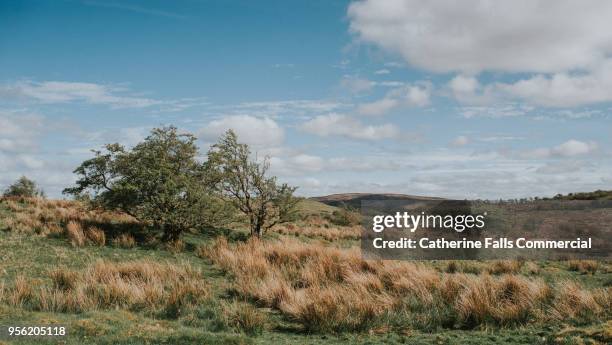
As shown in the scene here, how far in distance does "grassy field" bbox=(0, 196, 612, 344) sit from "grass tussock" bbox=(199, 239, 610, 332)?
0.08 feet

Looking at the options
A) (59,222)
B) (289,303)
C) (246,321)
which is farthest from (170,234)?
(246,321)

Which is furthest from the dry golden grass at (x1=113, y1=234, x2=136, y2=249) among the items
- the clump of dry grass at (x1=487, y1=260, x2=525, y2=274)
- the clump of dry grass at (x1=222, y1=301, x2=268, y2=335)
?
the clump of dry grass at (x1=487, y1=260, x2=525, y2=274)

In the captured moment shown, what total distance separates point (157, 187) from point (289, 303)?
30.3 ft

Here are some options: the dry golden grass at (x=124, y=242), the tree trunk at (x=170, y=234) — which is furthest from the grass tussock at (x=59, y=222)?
the tree trunk at (x=170, y=234)

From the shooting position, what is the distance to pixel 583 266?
52.1ft

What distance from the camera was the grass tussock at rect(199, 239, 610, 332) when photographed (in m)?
8.26

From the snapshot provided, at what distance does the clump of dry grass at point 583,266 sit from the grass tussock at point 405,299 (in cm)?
630

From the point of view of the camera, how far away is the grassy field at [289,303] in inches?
289

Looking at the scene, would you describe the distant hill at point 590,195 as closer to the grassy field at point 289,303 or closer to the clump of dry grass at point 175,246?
the grassy field at point 289,303

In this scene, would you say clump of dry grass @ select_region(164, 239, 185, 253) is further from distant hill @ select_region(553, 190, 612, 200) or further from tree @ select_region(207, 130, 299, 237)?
distant hill @ select_region(553, 190, 612, 200)

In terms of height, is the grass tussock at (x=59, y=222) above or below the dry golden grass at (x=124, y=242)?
above

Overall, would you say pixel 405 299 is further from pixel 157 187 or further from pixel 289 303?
pixel 157 187

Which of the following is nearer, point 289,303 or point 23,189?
point 289,303

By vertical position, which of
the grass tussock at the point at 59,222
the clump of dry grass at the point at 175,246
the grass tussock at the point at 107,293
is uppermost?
the grass tussock at the point at 59,222
